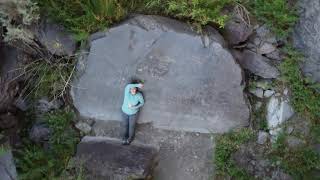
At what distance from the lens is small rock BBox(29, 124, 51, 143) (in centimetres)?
770

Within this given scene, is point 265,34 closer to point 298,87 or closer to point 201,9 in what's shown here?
point 298,87

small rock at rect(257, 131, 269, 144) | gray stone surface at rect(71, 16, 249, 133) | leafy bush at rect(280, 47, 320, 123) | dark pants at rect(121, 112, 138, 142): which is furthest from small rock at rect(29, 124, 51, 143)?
leafy bush at rect(280, 47, 320, 123)

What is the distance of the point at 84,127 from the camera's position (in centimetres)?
766

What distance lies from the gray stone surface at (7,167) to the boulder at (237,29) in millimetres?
3786

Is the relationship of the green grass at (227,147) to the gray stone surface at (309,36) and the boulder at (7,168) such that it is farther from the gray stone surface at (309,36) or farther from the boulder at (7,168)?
the boulder at (7,168)

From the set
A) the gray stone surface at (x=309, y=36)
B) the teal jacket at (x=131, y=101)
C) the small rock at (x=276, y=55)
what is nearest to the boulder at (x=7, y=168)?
the teal jacket at (x=131, y=101)

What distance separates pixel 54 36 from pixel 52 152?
5.98ft

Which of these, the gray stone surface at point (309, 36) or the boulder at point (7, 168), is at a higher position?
the gray stone surface at point (309, 36)

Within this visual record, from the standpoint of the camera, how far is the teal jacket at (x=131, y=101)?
22.9 ft

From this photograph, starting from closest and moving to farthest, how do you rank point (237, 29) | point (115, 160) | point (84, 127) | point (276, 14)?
point (115, 160) → point (276, 14) → point (237, 29) → point (84, 127)

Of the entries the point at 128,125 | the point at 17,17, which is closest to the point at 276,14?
the point at 128,125

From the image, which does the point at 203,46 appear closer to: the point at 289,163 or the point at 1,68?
the point at 289,163

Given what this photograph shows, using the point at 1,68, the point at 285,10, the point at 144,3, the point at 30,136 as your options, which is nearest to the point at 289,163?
the point at 285,10

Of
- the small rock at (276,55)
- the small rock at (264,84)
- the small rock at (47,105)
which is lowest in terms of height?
the small rock at (47,105)
